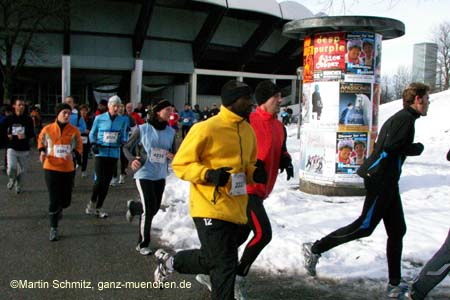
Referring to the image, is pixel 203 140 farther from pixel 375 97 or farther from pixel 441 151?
pixel 441 151

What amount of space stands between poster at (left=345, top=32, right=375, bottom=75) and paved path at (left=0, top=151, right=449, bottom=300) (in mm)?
5120

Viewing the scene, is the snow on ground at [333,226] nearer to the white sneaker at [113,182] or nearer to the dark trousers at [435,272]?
the dark trousers at [435,272]

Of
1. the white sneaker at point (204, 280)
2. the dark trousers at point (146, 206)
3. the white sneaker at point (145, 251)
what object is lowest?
the white sneaker at point (145, 251)

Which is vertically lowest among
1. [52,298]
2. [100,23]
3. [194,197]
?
[52,298]

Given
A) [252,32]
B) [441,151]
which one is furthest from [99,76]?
[441,151]

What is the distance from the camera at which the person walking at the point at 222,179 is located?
3592 mm

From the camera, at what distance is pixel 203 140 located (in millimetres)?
3645

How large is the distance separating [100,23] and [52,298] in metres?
33.6

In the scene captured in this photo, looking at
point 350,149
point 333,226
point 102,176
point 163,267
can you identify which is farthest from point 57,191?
point 350,149

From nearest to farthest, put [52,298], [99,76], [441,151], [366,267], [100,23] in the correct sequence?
[52,298]
[366,267]
[441,151]
[100,23]
[99,76]

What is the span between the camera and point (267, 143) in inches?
181

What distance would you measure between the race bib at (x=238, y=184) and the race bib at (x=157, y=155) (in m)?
2.21

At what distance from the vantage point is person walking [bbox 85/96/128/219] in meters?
7.51

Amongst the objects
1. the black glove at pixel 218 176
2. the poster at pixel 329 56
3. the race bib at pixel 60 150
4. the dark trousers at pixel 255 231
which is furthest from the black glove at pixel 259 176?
the poster at pixel 329 56
